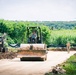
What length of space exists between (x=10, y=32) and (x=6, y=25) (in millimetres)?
6520

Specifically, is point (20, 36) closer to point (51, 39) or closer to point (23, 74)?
point (51, 39)

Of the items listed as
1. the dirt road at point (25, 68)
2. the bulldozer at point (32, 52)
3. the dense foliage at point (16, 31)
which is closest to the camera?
the dirt road at point (25, 68)

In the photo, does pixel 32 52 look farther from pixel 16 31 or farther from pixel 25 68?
pixel 16 31

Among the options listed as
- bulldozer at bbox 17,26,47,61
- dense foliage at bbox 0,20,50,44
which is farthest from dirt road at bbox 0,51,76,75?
dense foliage at bbox 0,20,50,44

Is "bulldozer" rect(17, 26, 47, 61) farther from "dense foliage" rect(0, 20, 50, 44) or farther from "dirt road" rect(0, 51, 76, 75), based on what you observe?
"dense foliage" rect(0, 20, 50, 44)

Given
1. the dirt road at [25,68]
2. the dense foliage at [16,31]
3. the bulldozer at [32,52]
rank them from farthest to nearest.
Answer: the dense foliage at [16,31], the bulldozer at [32,52], the dirt road at [25,68]

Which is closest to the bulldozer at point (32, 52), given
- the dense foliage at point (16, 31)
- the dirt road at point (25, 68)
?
the dirt road at point (25, 68)

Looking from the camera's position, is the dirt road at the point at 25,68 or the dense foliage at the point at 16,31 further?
the dense foliage at the point at 16,31

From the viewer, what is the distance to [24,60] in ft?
101

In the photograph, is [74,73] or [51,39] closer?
[74,73]

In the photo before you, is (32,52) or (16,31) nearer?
(32,52)

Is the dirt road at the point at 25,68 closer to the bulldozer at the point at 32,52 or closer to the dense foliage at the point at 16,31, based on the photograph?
the bulldozer at the point at 32,52

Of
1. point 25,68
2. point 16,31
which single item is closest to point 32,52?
point 25,68

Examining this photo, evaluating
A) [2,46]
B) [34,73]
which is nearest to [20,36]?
[2,46]
